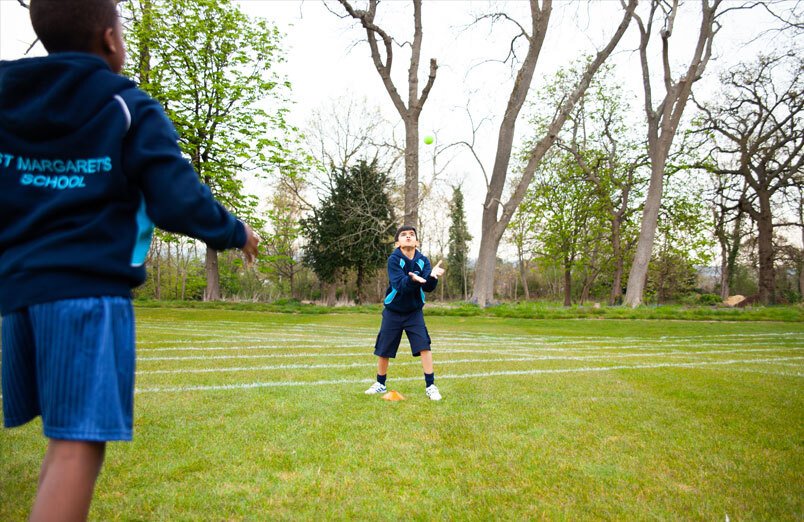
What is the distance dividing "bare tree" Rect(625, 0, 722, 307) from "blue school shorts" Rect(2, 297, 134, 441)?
21.2 metres

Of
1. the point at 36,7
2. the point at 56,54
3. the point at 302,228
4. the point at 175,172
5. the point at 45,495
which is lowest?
the point at 45,495

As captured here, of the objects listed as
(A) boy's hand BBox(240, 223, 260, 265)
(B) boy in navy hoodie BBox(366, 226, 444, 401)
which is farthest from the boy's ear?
(B) boy in navy hoodie BBox(366, 226, 444, 401)

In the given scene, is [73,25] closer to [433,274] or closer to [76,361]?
[76,361]

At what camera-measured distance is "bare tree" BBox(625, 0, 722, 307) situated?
780 inches

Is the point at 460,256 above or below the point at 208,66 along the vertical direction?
below

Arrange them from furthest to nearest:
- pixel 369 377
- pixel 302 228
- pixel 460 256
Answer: pixel 460 256 < pixel 302 228 < pixel 369 377

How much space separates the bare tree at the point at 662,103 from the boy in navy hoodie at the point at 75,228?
2115cm

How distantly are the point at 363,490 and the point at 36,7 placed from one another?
2671mm

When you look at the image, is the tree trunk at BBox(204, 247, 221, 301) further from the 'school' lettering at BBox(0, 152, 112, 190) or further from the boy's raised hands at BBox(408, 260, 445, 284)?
the 'school' lettering at BBox(0, 152, 112, 190)

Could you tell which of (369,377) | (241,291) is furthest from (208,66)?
(241,291)

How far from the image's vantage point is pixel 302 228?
103ft

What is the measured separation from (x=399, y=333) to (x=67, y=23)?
180 inches

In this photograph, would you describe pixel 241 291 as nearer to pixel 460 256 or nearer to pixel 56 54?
pixel 460 256

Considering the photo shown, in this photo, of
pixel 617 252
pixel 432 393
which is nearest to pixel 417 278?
pixel 432 393
